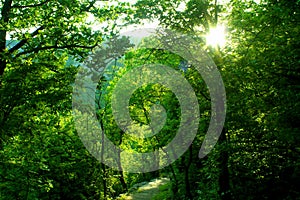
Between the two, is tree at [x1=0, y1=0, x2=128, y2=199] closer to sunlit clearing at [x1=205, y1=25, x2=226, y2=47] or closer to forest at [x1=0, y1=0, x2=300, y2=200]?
forest at [x1=0, y1=0, x2=300, y2=200]

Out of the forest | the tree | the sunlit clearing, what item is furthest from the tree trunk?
the tree

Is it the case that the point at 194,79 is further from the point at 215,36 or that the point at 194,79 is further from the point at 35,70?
the point at 35,70

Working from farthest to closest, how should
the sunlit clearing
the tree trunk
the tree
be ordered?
the sunlit clearing
the tree trunk
the tree

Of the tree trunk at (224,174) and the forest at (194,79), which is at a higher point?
the forest at (194,79)

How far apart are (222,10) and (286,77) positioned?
7847 millimetres

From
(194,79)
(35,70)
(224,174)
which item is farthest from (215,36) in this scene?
(35,70)

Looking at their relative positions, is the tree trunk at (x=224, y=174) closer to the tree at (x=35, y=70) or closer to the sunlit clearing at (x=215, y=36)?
the sunlit clearing at (x=215, y=36)

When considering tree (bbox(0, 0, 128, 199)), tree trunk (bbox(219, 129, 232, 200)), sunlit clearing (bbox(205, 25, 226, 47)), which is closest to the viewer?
tree (bbox(0, 0, 128, 199))

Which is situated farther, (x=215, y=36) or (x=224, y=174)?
(x=215, y=36)

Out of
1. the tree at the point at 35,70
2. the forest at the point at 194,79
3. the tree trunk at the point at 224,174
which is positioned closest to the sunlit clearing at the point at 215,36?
the forest at the point at 194,79

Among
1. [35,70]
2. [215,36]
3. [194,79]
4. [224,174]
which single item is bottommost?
[224,174]

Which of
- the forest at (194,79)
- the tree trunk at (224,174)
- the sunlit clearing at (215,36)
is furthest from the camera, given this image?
the sunlit clearing at (215,36)

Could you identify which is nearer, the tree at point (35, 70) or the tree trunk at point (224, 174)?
the tree at point (35, 70)

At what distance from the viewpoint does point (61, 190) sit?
20516 mm
